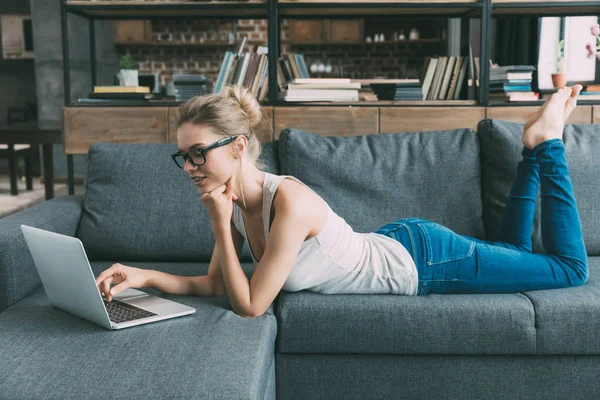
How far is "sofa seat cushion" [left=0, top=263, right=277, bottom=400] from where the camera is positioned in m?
1.22

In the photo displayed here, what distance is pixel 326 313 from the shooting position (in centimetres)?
168

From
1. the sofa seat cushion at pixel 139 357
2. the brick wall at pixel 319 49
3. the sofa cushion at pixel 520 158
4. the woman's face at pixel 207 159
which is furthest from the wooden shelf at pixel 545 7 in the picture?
the brick wall at pixel 319 49

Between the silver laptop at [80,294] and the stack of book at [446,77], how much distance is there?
66.8 inches

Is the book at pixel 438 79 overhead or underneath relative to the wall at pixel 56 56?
underneath

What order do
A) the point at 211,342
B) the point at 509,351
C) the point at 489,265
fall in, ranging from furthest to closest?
the point at 489,265 → the point at 509,351 → the point at 211,342

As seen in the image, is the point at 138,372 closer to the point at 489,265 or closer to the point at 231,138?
the point at 231,138

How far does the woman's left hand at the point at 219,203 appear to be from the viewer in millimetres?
1501

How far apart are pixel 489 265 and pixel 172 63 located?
20.7 ft

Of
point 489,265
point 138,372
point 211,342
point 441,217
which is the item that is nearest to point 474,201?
point 441,217

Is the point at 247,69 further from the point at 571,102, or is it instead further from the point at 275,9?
the point at 571,102

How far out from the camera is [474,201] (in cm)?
222

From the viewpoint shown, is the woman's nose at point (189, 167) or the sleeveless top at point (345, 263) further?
the sleeveless top at point (345, 263)

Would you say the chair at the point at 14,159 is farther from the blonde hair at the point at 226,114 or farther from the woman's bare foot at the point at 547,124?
the woman's bare foot at the point at 547,124

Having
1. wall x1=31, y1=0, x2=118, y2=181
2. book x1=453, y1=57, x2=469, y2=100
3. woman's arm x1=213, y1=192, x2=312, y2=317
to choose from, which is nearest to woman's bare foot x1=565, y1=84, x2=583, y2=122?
book x1=453, y1=57, x2=469, y2=100
